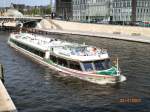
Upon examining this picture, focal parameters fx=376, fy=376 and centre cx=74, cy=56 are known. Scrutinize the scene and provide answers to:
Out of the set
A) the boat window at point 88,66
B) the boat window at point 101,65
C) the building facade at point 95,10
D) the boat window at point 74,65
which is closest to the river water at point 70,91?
the boat window at point 74,65

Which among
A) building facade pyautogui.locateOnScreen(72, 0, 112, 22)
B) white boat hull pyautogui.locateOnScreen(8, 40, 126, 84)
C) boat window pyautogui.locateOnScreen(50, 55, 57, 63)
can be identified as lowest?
white boat hull pyautogui.locateOnScreen(8, 40, 126, 84)

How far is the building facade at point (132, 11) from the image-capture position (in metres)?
164

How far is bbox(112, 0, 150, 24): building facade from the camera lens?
16425cm

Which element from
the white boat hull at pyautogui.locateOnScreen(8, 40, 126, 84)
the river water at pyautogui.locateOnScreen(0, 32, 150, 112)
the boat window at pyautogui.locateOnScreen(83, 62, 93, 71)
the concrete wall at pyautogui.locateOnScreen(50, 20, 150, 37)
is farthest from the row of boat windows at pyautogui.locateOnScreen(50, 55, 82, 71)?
the concrete wall at pyautogui.locateOnScreen(50, 20, 150, 37)

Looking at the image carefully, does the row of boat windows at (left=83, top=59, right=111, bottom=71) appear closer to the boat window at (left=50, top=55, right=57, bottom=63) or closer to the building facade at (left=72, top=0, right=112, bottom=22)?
the boat window at (left=50, top=55, right=57, bottom=63)

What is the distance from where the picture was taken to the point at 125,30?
469 feet

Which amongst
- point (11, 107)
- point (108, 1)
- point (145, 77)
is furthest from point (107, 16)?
point (11, 107)

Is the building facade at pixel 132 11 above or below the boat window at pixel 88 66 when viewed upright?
above

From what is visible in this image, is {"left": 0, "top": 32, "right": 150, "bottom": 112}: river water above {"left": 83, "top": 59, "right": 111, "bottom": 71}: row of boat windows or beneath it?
beneath

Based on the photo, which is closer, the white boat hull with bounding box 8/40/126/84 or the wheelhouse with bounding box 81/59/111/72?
the white boat hull with bounding box 8/40/126/84

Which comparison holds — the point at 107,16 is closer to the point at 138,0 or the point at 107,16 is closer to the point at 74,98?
the point at 138,0
